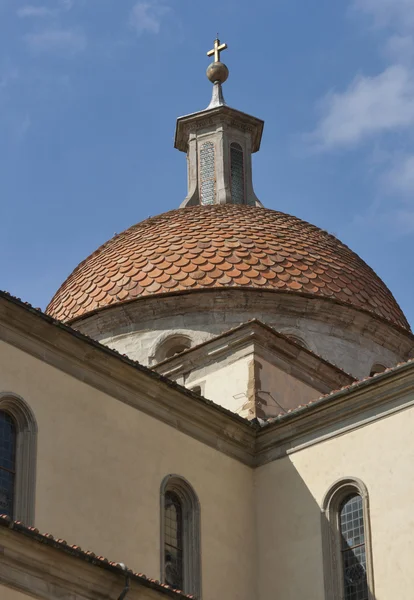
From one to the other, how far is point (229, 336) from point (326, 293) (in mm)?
4741

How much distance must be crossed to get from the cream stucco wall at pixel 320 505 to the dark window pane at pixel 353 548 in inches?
13.5

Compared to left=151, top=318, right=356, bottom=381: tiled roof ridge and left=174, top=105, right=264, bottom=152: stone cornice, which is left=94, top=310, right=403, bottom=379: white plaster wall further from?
left=174, top=105, right=264, bottom=152: stone cornice

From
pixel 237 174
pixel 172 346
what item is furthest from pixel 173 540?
pixel 237 174

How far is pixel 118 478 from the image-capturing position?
76.4ft

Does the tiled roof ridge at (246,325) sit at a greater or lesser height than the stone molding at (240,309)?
lesser

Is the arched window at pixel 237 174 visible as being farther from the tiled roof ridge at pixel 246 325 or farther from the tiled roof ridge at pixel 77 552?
the tiled roof ridge at pixel 77 552

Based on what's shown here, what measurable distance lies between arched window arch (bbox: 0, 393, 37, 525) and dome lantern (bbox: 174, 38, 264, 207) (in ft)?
57.0

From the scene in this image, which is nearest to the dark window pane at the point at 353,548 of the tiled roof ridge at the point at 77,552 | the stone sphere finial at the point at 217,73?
the tiled roof ridge at the point at 77,552

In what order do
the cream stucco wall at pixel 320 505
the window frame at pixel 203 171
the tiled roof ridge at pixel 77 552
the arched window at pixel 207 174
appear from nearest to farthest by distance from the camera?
the tiled roof ridge at pixel 77 552 < the cream stucco wall at pixel 320 505 < the window frame at pixel 203 171 < the arched window at pixel 207 174

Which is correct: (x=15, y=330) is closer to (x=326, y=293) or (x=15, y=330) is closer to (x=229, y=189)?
(x=326, y=293)

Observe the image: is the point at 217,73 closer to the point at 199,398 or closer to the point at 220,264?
the point at 220,264

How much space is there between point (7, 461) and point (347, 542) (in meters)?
5.39

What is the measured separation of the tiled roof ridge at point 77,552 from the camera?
19.5 metres

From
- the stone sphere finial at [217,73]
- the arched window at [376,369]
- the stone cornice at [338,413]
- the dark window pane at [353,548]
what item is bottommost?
the dark window pane at [353,548]
